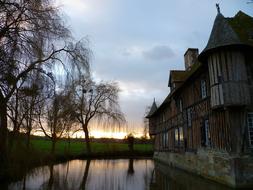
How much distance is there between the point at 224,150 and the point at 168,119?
39.9 ft

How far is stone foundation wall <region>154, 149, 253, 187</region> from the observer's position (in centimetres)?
1016

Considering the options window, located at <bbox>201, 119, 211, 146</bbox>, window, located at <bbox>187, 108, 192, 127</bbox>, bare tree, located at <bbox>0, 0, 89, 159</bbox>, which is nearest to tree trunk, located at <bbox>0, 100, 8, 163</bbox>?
bare tree, located at <bbox>0, 0, 89, 159</bbox>

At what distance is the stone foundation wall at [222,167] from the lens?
10.2 m

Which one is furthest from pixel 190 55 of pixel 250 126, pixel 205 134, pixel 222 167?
pixel 222 167

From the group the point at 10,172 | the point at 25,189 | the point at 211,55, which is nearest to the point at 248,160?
the point at 211,55

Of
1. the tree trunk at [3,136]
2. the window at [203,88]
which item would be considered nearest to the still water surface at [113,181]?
the tree trunk at [3,136]

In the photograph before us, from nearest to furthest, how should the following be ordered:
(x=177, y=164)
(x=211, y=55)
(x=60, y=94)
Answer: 1. (x=60, y=94)
2. (x=211, y=55)
3. (x=177, y=164)

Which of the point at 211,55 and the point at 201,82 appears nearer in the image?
the point at 211,55

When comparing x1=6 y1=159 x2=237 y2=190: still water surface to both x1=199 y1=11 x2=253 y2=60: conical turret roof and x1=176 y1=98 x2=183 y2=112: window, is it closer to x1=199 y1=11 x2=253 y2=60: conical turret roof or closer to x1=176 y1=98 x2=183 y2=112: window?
x1=176 y1=98 x2=183 y2=112: window

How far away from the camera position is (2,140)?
11398mm

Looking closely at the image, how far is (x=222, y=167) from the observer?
443 inches

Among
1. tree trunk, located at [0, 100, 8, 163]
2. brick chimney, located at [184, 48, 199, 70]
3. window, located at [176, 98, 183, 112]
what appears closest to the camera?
tree trunk, located at [0, 100, 8, 163]

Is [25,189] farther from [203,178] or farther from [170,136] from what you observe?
[170,136]

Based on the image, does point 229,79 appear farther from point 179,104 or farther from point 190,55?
point 190,55
